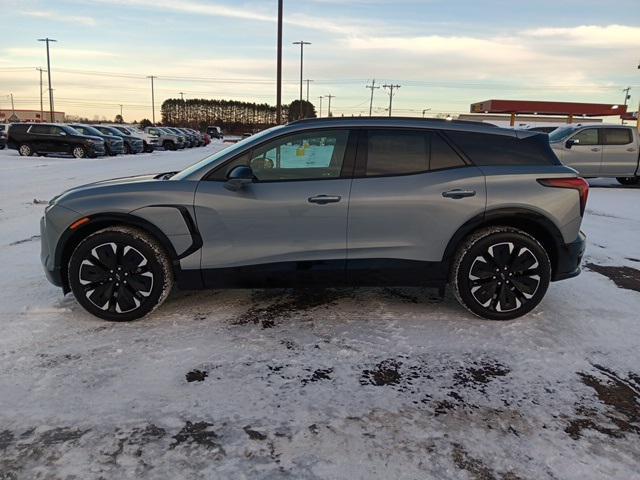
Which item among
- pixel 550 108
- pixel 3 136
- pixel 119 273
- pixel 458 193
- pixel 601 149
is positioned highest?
pixel 550 108

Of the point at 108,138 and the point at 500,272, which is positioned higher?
the point at 108,138

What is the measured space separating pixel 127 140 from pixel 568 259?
28.0 meters

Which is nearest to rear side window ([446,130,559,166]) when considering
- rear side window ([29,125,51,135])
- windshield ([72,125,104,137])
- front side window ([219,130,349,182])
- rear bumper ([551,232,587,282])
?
rear bumper ([551,232,587,282])

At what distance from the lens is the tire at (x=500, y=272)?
402 cm

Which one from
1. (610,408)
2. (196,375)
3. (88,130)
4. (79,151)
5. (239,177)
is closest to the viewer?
(610,408)

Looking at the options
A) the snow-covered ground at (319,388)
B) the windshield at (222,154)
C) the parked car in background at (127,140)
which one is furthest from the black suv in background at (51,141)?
the windshield at (222,154)

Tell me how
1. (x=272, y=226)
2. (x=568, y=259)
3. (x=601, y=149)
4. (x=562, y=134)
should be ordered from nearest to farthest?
(x=272, y=226), (x=568, y=259), (x=601, y=149), (x=562, y=134)

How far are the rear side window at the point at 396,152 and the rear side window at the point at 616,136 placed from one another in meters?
12.2

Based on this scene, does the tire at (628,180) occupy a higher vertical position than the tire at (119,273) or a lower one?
higher

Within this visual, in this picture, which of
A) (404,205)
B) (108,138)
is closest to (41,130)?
(108,138)

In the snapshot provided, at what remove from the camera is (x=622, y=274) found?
18.0 feet

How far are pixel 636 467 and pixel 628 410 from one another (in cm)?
57

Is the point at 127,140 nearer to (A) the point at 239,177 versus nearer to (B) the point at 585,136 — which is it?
(B) the point at 585,136

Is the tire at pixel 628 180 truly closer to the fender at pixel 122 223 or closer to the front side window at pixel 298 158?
the front side window at pixel 298 158
